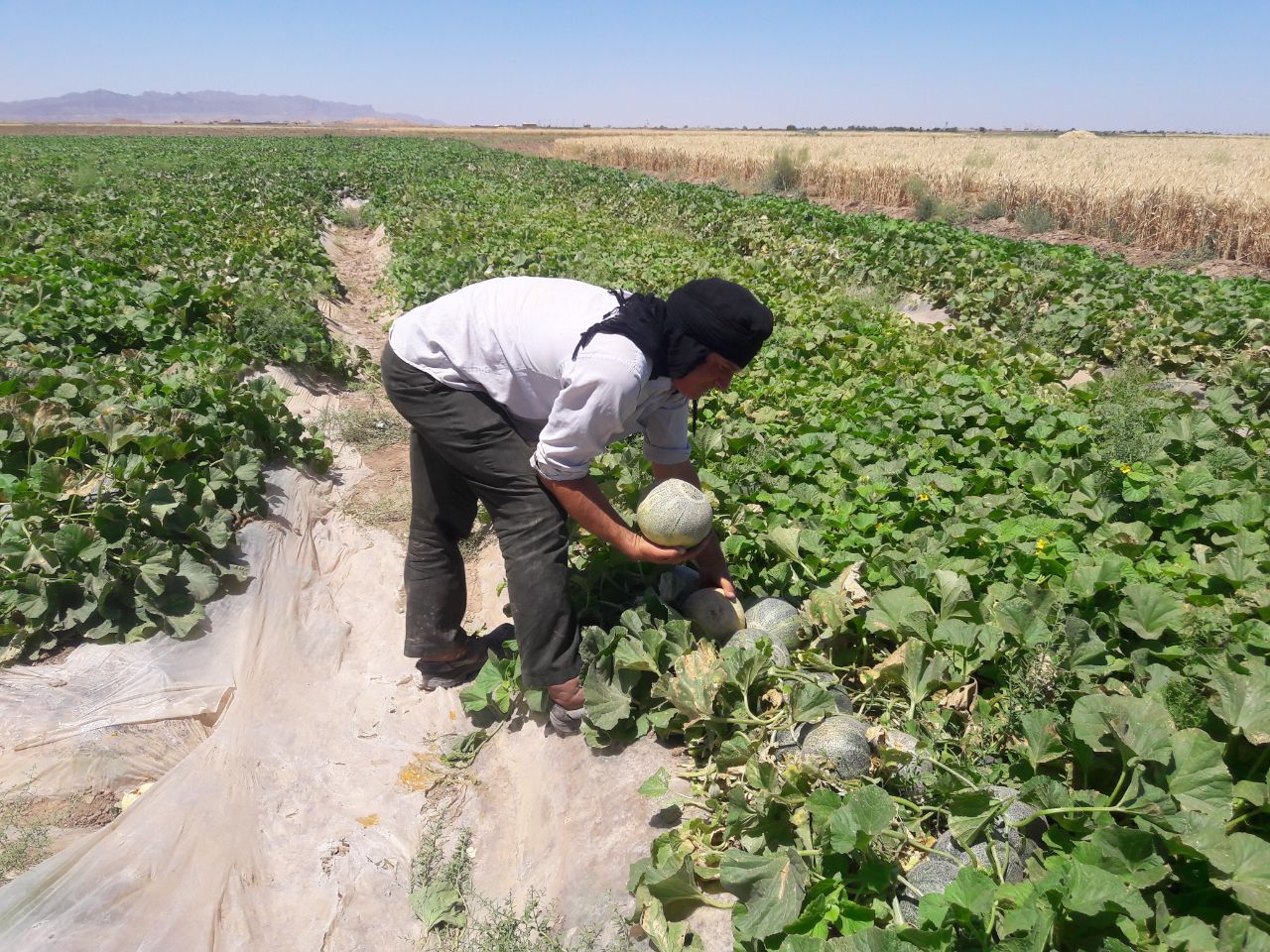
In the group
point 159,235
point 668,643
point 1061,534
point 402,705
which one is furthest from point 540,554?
point 159,235

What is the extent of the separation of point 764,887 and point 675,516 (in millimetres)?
1398

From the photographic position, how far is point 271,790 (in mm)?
3445

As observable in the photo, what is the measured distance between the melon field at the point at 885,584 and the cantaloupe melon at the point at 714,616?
19 centimetres

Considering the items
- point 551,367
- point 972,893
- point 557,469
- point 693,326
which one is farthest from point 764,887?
point 551,367

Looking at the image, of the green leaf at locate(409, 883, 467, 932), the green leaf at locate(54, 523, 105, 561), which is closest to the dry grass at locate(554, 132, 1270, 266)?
the green leaf at locate(409, 883, 467, 932)

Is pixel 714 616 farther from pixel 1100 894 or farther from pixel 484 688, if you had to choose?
pixel 1100 894

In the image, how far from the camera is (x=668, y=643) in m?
3.16

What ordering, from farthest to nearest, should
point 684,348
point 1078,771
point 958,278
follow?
point 958,278 → point 684,348 → point 1078,771

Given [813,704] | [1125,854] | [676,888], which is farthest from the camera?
[813,704]

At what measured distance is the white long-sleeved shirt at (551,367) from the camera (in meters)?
2.81

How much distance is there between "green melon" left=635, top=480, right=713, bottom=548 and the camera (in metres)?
3.20

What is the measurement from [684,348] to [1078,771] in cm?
191

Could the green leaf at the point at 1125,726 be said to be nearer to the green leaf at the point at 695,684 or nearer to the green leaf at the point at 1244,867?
the green leaf at the point at 1244,867

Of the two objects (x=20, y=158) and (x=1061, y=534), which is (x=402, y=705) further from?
(x=20, y=158)
